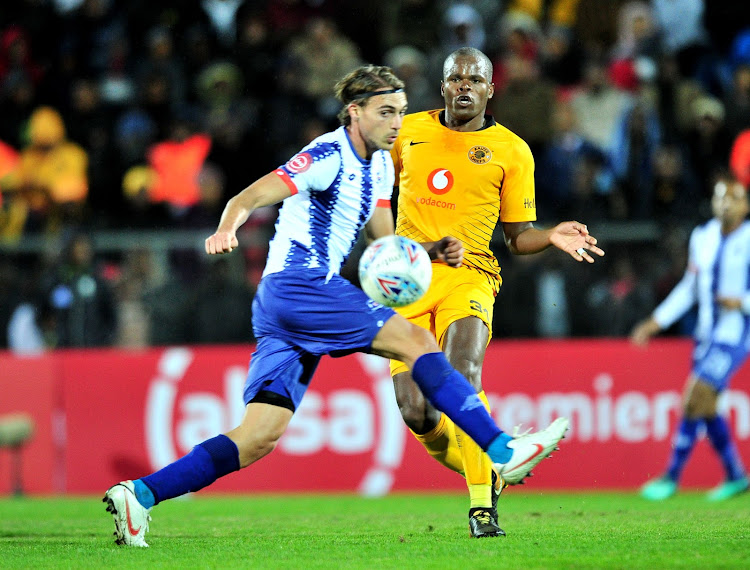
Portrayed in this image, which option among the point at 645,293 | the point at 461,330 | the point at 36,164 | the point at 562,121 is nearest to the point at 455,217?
the point at 461,330

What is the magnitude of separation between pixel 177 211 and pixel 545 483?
16.4ft

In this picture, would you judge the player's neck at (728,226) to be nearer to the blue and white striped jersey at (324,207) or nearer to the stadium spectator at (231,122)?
the stadium spectator at (231,122)

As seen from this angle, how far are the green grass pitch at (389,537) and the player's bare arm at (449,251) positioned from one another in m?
1.48

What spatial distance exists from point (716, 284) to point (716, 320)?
348mm

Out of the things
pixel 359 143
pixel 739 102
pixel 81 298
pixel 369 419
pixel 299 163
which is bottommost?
pixel 369 419

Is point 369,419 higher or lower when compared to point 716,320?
lower

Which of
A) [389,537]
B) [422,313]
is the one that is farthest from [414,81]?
[389,537]

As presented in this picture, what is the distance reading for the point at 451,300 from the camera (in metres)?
6.89

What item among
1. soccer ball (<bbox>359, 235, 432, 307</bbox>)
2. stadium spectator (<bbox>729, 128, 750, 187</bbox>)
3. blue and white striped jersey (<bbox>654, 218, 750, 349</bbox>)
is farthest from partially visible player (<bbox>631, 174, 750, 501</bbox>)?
soccer ball (<bbox>359, 235, 432, 307</bbox>)

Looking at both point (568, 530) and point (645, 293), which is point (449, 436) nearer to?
point (568, 530)

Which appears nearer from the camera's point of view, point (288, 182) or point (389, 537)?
point (288, 182)

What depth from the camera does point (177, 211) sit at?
43.4 feet

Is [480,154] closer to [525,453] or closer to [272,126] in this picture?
[525,453]

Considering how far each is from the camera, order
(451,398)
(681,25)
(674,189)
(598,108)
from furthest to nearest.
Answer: (681,25) → (598,108) → (674,189) → (451,398)
